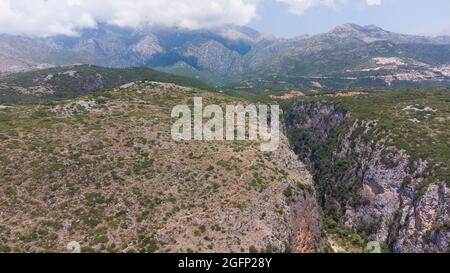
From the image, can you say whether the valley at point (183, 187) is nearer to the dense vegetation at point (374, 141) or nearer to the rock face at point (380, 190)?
the rock face at point (380, 190)

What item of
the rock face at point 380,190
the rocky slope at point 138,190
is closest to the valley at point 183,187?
the rocky slope at point 138,190

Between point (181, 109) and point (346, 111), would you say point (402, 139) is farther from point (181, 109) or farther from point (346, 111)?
point (181, 109)

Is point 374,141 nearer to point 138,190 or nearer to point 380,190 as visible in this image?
point 380,190

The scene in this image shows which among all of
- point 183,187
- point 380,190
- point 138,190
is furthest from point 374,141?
point 138,190

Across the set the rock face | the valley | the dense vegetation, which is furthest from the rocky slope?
the dense vegetation
